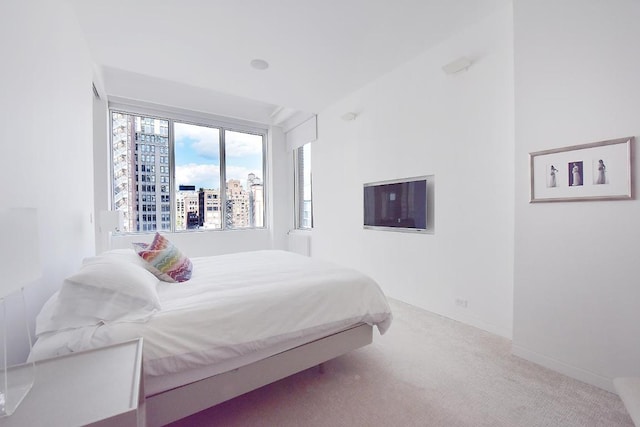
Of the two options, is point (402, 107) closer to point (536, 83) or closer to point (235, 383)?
point (536, 83)

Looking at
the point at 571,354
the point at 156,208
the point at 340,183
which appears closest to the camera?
the point at 571,354

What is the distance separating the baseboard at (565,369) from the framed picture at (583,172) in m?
1.17

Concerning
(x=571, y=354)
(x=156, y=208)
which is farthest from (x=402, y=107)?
(x=156, y=208)

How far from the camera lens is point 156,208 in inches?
187

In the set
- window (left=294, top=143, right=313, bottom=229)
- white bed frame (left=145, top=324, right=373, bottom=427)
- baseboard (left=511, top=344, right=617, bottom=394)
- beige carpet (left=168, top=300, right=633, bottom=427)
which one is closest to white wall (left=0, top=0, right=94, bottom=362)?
white bed frame (left=145, top=324, right=373, bottom=427)

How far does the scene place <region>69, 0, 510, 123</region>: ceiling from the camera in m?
2.31

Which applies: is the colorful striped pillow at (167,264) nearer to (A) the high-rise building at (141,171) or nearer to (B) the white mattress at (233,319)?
(B) the white mattress at (233,319)

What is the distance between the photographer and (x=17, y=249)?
0.79 m

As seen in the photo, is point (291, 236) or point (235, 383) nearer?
point (235, 383)

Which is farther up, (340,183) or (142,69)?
(142,69)

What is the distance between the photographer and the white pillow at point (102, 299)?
126 cm

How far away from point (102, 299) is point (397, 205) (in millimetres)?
2980

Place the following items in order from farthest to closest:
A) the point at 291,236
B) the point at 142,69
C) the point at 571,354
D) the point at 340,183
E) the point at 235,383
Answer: the point at 291,236 < the point at 340,183 < the point at 142,69 < the point at 571,354 < the point at 235,383

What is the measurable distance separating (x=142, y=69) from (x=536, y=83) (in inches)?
163
